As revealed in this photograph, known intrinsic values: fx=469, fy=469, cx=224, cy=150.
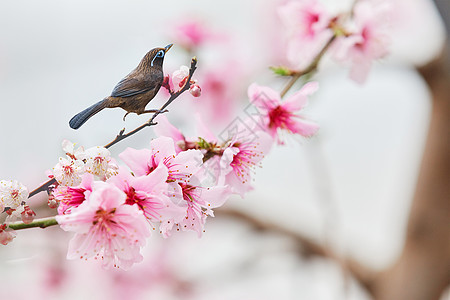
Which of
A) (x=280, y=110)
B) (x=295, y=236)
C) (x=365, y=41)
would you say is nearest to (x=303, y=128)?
(x=280, y=110)

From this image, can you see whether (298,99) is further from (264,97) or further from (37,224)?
(37,224)

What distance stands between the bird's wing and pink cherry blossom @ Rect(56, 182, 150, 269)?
0.03 meters

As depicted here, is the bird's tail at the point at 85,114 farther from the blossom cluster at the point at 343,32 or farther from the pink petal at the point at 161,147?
the blossom cluster at the point at 343,32

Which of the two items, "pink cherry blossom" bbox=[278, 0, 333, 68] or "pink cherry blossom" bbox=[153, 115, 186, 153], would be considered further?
"pink cherry blossom" bbox=[278, 0, 333, 68]

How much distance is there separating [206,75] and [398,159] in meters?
0.82

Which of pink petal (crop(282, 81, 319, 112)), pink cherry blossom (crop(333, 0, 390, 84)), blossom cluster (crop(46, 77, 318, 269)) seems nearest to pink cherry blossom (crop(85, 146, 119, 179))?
blossom cluster (crop(46, 77, 318, 269))

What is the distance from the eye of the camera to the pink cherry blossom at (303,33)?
372mm

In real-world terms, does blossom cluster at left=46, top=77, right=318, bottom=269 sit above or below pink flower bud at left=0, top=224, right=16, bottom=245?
below

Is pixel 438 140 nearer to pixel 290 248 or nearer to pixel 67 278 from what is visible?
pixel 290 248

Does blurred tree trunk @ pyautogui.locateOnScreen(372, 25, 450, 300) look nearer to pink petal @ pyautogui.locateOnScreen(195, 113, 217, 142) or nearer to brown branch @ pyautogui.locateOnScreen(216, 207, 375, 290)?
brown branch @ pyautogui.locateOnScreen(216, 207, 375, 290)

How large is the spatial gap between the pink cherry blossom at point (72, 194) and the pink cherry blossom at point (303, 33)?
9.4 inches

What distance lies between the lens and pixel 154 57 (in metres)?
0.18

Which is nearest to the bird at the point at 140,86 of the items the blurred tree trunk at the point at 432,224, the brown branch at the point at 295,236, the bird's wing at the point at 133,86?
the bird's wing at the point at 133,86

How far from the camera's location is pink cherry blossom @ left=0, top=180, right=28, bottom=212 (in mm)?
162
